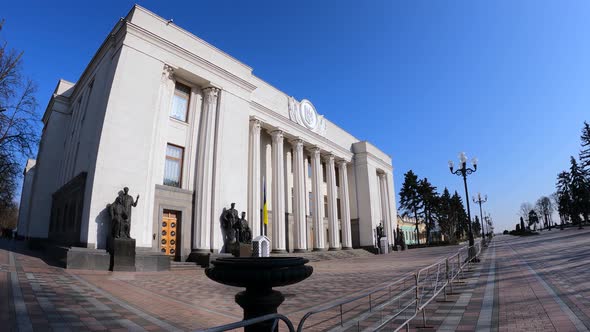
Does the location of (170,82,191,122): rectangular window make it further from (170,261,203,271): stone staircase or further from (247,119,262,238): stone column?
(170,261,203,271): stone staircase

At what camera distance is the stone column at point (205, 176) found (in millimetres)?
18828

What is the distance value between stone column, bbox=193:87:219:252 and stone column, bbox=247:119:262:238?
4.63 meters

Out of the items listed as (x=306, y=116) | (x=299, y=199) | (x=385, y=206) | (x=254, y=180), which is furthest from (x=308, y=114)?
(x=385, y=206)

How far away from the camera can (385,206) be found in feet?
142

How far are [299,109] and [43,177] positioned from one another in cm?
2190

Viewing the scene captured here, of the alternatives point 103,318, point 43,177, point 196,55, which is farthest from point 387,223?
point 103,318

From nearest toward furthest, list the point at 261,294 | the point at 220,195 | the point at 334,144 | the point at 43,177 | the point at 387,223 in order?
the point at 261,294 < the point at 220,195 < the point at 43,177 < the point at 334,144 < the point at 387,223

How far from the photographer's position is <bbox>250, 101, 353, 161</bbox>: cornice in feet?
86.0

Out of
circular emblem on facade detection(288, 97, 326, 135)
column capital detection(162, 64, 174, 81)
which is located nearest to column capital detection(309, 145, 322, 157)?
circular emblem on facade detection(288, 97, 326, 135)

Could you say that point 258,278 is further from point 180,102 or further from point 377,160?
point 377,160

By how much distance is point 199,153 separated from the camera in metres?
20.0

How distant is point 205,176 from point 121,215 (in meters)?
5.72

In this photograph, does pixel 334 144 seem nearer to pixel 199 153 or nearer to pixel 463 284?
pixel 199 153

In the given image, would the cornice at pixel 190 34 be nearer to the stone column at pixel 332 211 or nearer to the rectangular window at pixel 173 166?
the rectangular window at pixel 173 166
